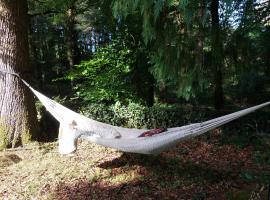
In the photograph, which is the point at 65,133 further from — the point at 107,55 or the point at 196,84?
the point at 107,55

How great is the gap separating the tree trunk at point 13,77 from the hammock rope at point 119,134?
77 cm

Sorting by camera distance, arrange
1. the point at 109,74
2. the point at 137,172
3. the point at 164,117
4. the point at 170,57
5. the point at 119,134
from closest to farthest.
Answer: the point at 119,134 < the point at 137,172 < the point at 170,57 < the point at 164,117 < the point at 109,74

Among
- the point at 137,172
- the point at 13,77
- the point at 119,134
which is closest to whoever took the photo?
the point at 119,134

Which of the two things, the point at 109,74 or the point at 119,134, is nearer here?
the point at 119,134

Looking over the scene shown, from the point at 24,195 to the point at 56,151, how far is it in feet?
4.25

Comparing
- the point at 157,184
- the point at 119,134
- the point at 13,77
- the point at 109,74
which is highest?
the point at 109,74

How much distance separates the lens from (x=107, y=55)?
24.9 feet

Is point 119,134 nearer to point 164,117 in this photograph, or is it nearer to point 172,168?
point 172,168

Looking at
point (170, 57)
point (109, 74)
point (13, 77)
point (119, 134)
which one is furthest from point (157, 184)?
point (109, 74)

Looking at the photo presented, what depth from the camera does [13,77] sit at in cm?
506

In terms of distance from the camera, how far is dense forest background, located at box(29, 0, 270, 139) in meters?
4.48

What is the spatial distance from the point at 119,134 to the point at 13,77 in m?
2.17

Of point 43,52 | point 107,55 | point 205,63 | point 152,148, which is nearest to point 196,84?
point 205,63

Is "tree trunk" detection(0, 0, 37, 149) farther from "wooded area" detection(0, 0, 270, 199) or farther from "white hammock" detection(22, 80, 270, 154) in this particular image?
"white hammock" detection(22, 80, 270, 154)
